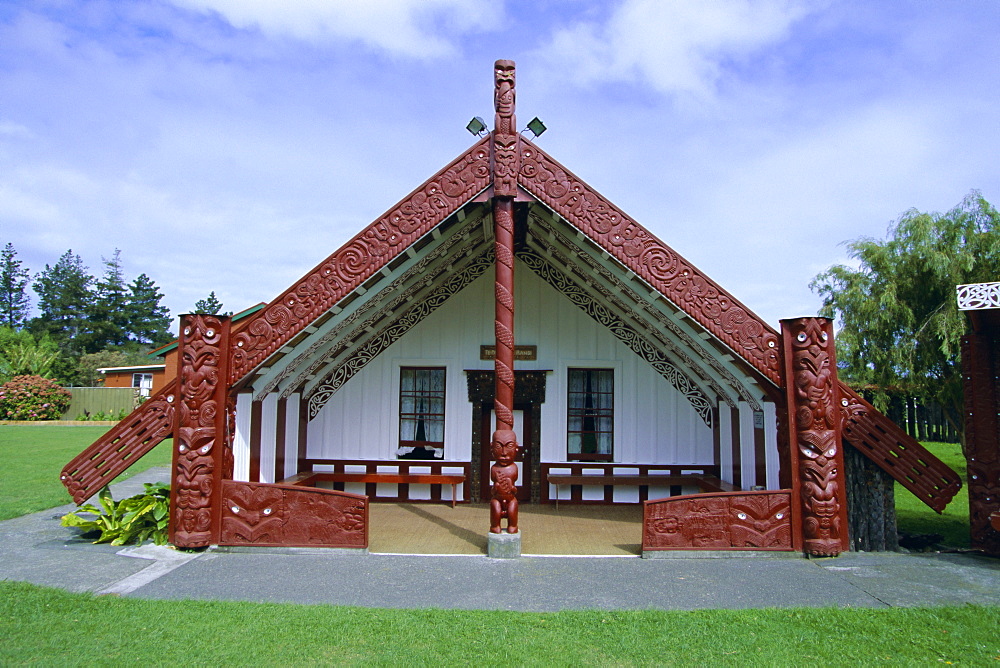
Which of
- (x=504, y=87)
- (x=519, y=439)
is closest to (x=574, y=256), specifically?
(x=504, y=87)

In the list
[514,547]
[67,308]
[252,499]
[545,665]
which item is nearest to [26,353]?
[67,308]

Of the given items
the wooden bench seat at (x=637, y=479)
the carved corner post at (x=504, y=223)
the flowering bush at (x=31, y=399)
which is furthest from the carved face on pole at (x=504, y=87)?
the flowering bush at (x=31, y=399)

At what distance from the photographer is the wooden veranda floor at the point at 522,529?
668 cm

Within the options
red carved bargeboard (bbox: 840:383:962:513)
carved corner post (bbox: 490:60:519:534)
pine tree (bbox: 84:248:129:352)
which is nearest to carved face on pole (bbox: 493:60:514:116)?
carved corner post (bbox: 490:60:519:534)

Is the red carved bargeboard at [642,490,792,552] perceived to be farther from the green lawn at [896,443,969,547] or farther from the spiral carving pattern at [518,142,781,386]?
the green lawn at [896,443,969,547]

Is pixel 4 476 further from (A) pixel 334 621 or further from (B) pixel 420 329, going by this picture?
(A) pixel 334 621

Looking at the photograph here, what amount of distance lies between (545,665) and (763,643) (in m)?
1.49

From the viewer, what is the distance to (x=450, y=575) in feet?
18.5

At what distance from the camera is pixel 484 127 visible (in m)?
6.70

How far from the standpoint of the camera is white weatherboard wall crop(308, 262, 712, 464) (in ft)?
31.2

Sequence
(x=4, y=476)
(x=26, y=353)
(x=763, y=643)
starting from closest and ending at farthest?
(x=763, y=643) < (x=4, y=476) < (x=26, y=353)

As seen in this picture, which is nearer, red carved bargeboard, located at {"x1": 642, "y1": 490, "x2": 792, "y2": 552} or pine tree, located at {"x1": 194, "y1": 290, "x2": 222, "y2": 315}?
red carved bargeboard, located at {"x1": 642, "y1": 490, "x2": 792, "y2": 552}

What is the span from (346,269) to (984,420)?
6.50m

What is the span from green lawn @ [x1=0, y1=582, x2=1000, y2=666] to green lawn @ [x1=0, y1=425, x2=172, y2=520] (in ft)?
16.4
